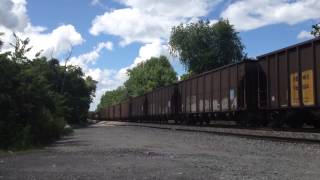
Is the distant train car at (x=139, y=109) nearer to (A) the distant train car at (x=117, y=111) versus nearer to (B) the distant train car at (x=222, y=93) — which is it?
(A) the distant train car at (x=117, y=111)

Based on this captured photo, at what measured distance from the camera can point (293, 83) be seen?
2288 centimetres

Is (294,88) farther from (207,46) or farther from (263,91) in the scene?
(207,46)

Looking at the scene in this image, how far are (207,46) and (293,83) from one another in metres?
66.4

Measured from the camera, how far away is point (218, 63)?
3408 inches

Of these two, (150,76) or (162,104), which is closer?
(162,104)

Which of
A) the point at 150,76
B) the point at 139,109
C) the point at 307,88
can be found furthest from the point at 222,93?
the point at 150,76

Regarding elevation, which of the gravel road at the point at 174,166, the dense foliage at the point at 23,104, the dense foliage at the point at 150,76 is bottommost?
the gravel road at the point at 174,166

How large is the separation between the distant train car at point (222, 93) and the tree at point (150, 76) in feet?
280

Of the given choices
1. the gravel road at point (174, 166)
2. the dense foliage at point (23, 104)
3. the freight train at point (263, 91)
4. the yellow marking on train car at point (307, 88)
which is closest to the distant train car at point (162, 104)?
the freight train at point (263, 91)

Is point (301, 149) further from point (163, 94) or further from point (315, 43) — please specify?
point (163, 94)

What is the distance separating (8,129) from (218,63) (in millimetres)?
67091

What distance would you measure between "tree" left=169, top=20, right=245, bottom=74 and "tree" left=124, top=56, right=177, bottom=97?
36.0m

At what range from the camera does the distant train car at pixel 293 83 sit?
21.2 metres

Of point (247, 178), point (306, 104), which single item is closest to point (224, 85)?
point (306, 104)
